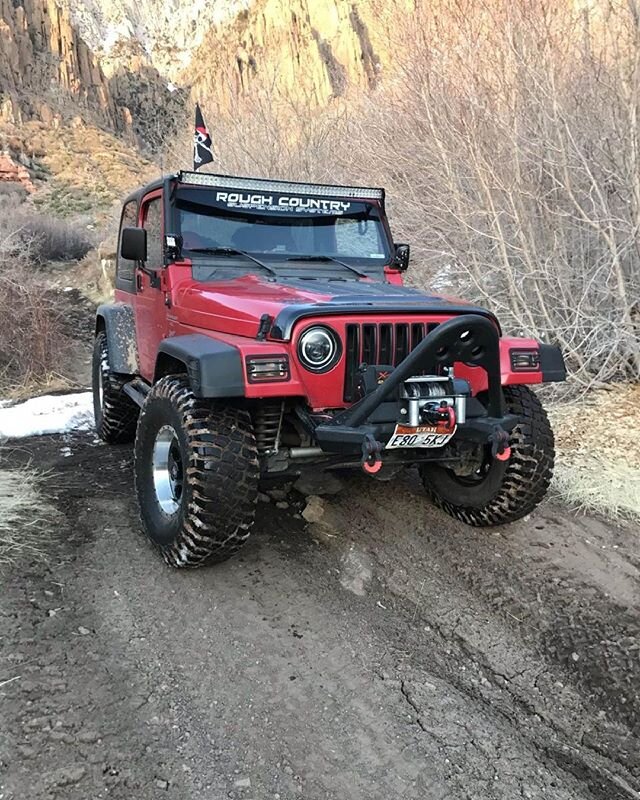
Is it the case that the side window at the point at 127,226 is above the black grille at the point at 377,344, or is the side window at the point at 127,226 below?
above

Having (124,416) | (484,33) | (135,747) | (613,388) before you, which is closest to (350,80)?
(484,33)

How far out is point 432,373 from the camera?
10.3ft

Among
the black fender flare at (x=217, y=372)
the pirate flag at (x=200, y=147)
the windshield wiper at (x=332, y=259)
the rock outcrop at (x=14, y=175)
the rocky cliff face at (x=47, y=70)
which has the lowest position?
the black fender flare at (x=217, y=372)

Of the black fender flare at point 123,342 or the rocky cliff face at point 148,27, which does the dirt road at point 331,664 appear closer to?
the black fender flare at point 123,342

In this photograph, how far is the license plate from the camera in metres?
3.00

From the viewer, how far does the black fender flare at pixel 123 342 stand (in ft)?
16.7

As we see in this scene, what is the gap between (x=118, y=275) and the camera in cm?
551

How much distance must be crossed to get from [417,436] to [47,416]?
4464mm

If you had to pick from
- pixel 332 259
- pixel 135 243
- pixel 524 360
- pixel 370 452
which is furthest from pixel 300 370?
pixel 135 243

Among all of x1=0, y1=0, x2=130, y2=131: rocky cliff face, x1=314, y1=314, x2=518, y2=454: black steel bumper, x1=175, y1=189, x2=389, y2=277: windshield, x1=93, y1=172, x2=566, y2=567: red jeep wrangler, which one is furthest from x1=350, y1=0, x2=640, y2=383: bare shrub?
x1=0, y1=0, x2=130, y2=131: rocky cliff face

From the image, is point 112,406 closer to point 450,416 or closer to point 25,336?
point 450,416

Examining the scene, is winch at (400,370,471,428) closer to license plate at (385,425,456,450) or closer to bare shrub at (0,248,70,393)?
license plate at (385,425,456,450)

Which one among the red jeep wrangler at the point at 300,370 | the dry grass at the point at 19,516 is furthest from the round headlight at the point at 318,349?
the dry grass at the point at 19,516

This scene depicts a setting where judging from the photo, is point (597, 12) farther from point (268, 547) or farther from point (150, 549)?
point (150, 549)
